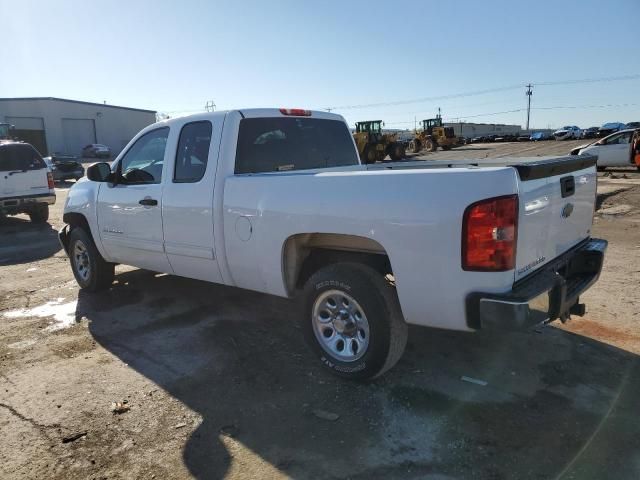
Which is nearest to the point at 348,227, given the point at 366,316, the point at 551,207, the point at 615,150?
the point at 366,316

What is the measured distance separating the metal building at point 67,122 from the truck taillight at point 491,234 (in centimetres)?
5291

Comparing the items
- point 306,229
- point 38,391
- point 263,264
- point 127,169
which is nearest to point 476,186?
point 306,229

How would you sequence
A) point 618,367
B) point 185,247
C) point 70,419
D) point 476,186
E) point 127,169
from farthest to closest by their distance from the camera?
1. point 127,169
2. point 185,247
3. point 618,367
4. point 70,419
5. point 476,186

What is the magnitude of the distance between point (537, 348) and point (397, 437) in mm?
1769

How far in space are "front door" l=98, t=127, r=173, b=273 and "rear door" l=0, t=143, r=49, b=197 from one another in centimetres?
748

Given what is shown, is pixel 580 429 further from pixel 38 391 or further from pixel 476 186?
pixel 38 391

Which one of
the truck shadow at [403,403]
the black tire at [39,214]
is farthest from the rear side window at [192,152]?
the black tire at [39,214]

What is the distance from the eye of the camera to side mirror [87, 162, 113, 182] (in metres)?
5.32

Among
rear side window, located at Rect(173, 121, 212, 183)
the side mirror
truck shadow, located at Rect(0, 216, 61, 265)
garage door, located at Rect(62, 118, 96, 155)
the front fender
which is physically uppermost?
garage door, located at Rect(62, 118, 96, 155)

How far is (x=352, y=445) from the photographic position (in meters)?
2.95

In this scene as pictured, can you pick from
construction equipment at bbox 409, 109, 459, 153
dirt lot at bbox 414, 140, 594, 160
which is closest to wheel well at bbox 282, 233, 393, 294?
dirt lot at bbox 414, 140, 594, 160

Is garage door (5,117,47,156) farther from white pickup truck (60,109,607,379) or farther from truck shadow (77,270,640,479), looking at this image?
truck shadow (77,270,640,479)

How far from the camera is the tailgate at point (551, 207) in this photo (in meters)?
2.92

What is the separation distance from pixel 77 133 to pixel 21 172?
164 ft
